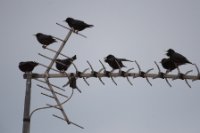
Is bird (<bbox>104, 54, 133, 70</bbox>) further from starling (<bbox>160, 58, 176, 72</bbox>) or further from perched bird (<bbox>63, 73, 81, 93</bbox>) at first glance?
perched bird (<bbox>63, 73, 81, 93</bbox>)

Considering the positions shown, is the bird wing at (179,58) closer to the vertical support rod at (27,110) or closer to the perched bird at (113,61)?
the perched bird at (113,61)

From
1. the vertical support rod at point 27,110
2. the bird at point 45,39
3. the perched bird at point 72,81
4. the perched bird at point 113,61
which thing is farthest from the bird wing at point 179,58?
the vertical support rod at point 27,110

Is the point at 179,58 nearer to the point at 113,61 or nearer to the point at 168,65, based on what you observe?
the point at 168,65

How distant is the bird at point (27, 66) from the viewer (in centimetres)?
468

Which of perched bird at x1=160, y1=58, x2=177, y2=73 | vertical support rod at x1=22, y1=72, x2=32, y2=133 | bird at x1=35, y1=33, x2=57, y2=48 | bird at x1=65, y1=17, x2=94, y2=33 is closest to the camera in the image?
vertical support rod at x1=22, y1=72, x2=32, y2=133

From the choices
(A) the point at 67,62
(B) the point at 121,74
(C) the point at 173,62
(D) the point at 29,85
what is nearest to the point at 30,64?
(D) the point at 29,85

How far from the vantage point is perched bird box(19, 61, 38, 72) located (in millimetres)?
4676

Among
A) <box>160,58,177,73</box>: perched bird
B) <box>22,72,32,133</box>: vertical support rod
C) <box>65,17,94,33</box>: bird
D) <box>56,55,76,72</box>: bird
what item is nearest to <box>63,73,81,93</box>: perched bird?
<box>56,55,76,72</box>: bird

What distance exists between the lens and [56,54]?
5.12m

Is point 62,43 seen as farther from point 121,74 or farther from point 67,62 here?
point 121,74

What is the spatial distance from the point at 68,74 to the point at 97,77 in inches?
14.7

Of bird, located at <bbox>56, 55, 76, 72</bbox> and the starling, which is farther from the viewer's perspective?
bird, located at <bbox>56, 55, 76, 72</bbox>

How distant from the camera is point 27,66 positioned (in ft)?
15.4

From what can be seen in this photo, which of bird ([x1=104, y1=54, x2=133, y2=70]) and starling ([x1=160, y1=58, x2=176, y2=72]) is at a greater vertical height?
bird ([x1=104, y1=54, x2=133, y2=70])
